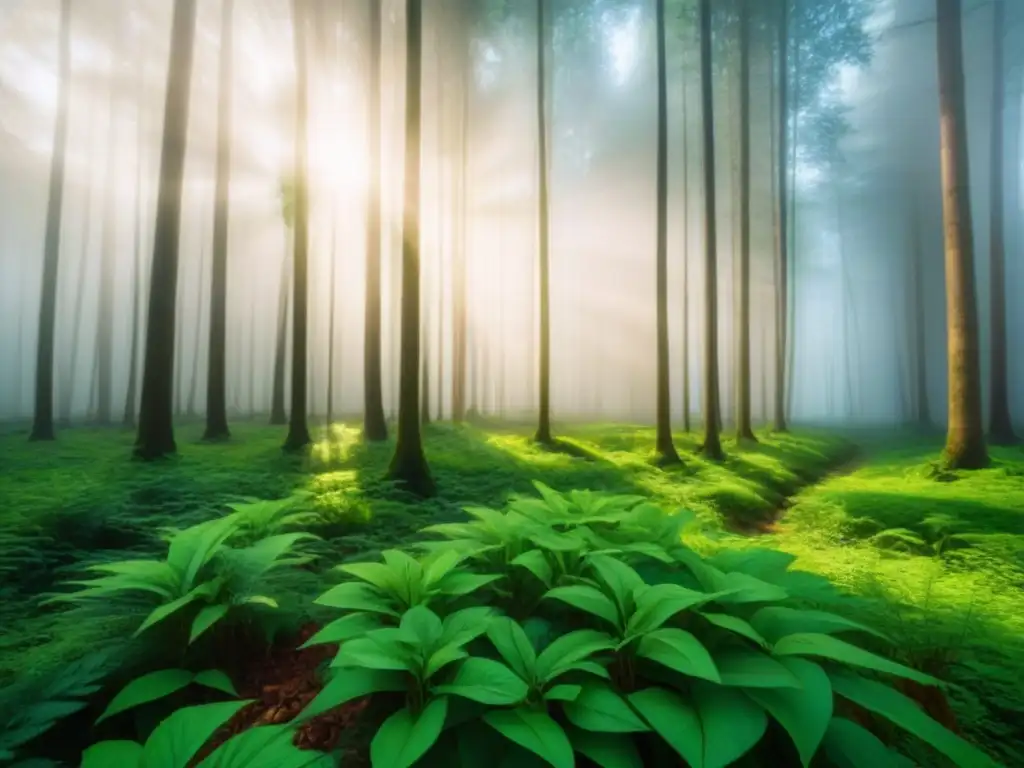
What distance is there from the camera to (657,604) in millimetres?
1807

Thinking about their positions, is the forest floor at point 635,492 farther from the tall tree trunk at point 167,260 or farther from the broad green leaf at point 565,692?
the broad green leaf at point 565,692

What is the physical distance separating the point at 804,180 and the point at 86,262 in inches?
1210

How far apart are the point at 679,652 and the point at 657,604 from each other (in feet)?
0.92

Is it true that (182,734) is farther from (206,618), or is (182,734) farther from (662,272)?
(662,272)

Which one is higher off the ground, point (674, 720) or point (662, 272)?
point (662, 272)

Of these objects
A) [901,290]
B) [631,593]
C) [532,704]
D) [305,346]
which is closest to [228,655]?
[532,704]

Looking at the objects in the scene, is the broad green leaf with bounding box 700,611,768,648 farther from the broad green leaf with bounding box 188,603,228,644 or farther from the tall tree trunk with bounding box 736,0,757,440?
the tall tree trunk with bounding box 736,0,757,440

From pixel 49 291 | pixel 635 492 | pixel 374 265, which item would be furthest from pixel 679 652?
pixel 49 291

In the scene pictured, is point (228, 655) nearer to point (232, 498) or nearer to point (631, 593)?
point (631, 593)

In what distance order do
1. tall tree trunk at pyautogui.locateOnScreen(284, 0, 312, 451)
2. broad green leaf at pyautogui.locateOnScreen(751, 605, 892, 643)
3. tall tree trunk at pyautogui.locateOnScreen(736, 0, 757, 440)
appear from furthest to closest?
tall tree trunk at pyautogui.locateOnScreen(736, 0, 757, 440)
tall tree trunk at pyautogui.locateOnScreen(284, 0, 312, 451)
broad green leaf at pyautogui.locateOnScreen(751, 605, 892, 643)

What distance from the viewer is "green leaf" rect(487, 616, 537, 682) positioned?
159 cm

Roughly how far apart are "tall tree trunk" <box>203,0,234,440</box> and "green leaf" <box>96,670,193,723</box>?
336 inches

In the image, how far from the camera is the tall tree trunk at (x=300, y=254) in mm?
8750

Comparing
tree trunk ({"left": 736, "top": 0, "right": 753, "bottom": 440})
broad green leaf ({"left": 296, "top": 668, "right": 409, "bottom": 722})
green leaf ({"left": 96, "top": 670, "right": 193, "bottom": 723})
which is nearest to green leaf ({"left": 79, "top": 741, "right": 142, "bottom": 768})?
broad green leaf ({"left": 296, "top": 668, "right": 409, "bottom": 722})
